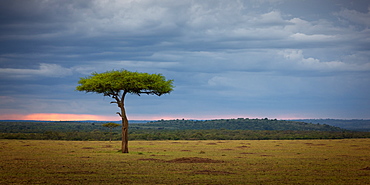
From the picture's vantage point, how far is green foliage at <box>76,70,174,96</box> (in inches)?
1770

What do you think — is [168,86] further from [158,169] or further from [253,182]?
[253,182]

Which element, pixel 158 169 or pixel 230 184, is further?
pixel 158 169

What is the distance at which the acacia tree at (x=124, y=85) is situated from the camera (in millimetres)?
45000

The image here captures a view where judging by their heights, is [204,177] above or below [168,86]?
below

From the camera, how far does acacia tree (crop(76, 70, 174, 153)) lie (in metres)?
45.0

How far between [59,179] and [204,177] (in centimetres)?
814

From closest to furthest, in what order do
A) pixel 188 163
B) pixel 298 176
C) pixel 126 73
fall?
1. pixel 298 176
2. pixel 188 163
3. pixel 126 73

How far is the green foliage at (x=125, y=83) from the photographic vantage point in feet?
148

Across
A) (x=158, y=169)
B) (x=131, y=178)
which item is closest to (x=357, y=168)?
(x=158, y=169)

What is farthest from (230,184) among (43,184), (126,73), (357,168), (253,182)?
(126,73)

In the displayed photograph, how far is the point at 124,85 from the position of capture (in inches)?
1777

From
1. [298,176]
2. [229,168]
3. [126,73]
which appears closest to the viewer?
[298,176]

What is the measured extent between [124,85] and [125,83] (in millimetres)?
542

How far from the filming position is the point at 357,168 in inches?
1136
